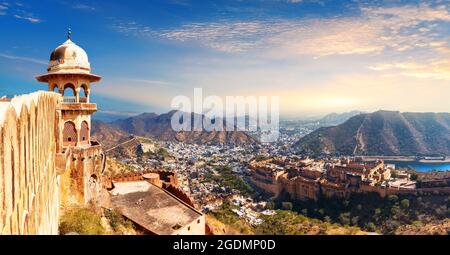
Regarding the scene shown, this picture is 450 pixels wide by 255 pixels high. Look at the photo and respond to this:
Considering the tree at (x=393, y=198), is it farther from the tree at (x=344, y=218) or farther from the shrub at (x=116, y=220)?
the shrub at (x=116, y=220)

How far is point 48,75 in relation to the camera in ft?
36.7

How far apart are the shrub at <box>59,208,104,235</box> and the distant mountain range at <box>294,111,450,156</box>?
3368 inches

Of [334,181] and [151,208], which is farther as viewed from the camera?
[334,181]

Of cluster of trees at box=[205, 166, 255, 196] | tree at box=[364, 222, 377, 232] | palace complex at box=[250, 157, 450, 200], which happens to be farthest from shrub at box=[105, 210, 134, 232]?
cluster of trees at box=[205, 166, 255, 196]

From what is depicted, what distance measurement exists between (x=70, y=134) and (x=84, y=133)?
0.53 meters

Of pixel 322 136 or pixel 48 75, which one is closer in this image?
pixel 48 75

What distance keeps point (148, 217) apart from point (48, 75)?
5.74 meters

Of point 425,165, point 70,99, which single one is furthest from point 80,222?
point 425,165

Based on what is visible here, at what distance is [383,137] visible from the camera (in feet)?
327

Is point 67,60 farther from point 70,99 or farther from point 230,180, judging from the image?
point 230,180

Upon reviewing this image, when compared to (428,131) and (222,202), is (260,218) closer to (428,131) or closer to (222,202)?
(222,202)

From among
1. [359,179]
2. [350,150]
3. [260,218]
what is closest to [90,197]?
[260,218]

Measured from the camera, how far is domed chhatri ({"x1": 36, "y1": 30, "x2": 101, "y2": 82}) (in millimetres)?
11344

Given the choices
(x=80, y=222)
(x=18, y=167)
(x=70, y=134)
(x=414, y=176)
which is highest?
(x=18, y=167)
